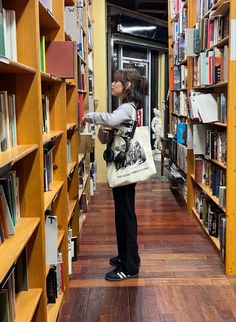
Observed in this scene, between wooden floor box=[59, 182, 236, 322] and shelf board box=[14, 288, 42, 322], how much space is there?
0.66 metres

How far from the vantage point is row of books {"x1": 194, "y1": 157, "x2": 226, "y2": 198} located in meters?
3.48

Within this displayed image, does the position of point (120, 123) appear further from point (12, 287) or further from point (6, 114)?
point (12, 287)

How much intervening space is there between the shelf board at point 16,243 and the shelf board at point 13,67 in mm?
620

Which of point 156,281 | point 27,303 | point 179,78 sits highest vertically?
point 179,78

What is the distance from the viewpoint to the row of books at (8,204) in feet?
5.05

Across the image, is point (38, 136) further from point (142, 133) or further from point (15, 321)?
point (142, 133)

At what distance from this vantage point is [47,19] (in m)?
2.30

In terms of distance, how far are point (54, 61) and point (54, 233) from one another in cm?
99

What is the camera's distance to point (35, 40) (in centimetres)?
171

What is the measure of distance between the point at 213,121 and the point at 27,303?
234cm

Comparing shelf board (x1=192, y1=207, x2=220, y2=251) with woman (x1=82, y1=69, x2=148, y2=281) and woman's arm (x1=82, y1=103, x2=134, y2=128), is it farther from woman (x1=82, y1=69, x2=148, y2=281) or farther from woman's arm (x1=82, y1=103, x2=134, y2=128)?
woman's arm (x1=82, y1=103, x2=134, y2=128)

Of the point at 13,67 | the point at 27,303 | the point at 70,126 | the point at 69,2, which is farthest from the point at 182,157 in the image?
the point at 13,67

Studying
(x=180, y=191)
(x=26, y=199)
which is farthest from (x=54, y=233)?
(x=180, y=191)

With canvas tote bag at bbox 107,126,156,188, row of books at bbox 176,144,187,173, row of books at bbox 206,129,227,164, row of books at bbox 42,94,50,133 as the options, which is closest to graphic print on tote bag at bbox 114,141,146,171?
canvas tote bag at bbox 107,126,156,188
